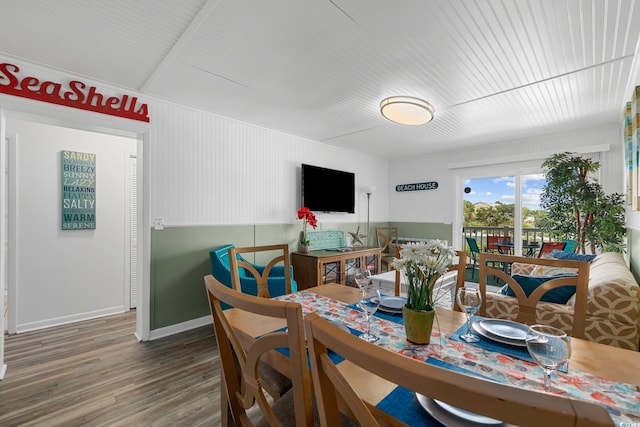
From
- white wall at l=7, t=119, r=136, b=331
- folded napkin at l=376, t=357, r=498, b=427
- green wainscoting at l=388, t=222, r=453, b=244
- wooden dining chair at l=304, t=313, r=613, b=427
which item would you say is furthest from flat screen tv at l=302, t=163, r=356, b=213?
wooden dining chair at l=304, t=313, r=613, b=427

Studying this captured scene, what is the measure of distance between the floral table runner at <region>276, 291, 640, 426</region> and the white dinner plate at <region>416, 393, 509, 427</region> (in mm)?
256

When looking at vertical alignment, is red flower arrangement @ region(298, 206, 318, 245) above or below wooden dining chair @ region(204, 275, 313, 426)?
above

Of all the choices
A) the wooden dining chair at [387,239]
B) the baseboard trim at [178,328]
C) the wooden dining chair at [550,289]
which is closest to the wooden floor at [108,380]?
the baseboard trim at [178,328]

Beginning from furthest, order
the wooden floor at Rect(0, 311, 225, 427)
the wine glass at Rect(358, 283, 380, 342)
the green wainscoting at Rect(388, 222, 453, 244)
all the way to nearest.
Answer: the green wainscoting at Rect(388, 222, 453, 244) < the wooden floor at Rect(0, 311, 225, 427) < the wine glass at Rect(358, 283, 380, 342)

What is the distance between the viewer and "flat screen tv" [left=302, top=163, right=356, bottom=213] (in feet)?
14.4

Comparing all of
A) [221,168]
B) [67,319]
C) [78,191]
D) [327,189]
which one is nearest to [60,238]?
[78,191]

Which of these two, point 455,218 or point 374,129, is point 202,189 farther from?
point 455,218

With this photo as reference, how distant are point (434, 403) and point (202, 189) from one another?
3.17 meters

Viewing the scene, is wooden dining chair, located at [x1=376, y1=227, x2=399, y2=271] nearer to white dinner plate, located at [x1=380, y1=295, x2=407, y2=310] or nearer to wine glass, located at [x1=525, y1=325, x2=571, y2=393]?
white dinner plate, located at [x1=380, y1=295, x2=407, y2=310]

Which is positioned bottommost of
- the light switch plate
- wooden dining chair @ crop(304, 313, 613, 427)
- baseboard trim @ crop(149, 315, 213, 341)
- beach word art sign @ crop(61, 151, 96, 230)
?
baseboard trim @ crop(149, 315, 213, 341)

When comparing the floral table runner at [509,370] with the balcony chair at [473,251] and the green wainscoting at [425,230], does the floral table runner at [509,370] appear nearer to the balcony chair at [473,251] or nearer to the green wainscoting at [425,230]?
the balcony chair at [473,251]

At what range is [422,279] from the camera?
1115 mm

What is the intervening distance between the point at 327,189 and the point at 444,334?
360cm

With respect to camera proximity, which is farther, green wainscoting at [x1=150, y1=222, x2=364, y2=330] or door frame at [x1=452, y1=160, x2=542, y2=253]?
door frame at [x1=452, y1=160, x2=542, y2=253]
